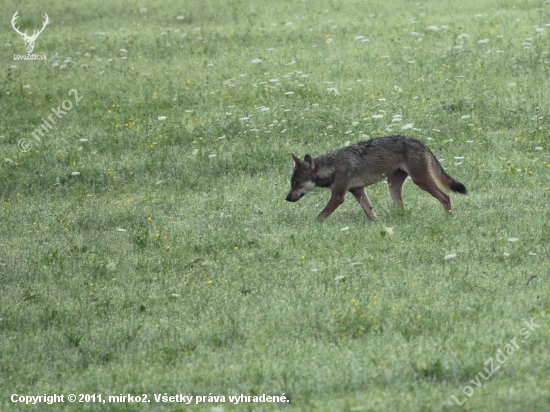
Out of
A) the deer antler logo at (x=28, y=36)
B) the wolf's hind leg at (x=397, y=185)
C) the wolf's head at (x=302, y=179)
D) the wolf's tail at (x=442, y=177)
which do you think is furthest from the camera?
the deer antler logo at (x=28, y=36)

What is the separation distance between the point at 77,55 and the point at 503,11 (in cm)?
1091

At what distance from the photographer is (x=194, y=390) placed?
21.5ft

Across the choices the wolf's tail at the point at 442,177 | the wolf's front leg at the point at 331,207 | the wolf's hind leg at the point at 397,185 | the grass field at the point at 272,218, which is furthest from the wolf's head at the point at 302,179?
the wolf's tail at the point at 442,177

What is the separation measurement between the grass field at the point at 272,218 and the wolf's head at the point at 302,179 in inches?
11.4

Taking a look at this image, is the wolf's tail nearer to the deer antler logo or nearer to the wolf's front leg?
the wolf's front leg

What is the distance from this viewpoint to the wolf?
11.3 metres

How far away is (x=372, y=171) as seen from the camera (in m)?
11.6

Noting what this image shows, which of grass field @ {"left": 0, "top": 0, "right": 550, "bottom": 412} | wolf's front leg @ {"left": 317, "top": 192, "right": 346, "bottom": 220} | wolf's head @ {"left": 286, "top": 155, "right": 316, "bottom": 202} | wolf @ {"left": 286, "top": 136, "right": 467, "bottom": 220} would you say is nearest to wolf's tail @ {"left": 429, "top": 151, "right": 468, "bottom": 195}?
wolf @ {"left": 286, "top": 136, "right": 467, "bottom": 220}

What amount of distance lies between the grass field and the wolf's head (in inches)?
11.4

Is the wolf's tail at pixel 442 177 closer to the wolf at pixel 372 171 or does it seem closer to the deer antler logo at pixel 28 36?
the wolf at pixel 372 171

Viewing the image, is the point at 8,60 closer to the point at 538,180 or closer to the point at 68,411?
the point at 538,180

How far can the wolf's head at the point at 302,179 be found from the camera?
11852 millimetres

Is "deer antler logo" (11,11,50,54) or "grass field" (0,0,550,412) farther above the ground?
"grass field" (0,0,550,412)

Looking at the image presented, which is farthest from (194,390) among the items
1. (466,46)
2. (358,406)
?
(466,46)
